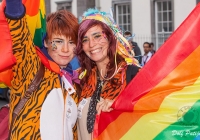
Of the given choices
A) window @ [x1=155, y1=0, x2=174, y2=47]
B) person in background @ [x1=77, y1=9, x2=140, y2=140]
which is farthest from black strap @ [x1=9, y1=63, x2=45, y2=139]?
window @ [x1=155, y1=0, x2=174, y2=47]

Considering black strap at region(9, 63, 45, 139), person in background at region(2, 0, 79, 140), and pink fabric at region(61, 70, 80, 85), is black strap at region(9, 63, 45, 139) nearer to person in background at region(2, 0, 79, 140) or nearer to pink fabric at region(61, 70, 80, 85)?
person in background at region(2, 0, 79, 140)

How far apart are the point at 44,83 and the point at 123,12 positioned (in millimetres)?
16321

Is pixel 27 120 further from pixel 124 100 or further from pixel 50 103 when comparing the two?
pixel 124 100

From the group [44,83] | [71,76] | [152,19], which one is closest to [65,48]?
[71,76]

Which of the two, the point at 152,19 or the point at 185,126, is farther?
the point at 152,19

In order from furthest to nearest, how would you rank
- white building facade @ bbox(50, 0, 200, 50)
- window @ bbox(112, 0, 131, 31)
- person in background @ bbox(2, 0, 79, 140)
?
1. window @ bbox(112, 0, 131, 31)
2. white building facade @ bbox(50, 0, 200, 50)
3. person in background @ bbox(2, 0, 79, 140)

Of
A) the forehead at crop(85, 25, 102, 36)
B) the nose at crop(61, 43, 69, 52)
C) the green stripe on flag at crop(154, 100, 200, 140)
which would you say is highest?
the forehead at crop(85, 25, 102, 36)

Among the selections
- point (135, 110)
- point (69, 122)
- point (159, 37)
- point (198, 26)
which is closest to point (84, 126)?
point (69, 122)

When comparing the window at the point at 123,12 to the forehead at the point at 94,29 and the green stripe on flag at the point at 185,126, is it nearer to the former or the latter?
the forehead at the point at 94,29

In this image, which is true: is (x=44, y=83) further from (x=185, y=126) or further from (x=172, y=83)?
(x=185, y=126)

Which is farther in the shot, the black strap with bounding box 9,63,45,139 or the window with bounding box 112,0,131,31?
the window with bounding box 112,0,131,31

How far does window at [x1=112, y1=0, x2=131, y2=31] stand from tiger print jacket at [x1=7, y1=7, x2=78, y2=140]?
15643 mm

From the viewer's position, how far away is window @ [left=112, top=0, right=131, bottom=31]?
1852 cm

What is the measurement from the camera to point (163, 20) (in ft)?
58.5
